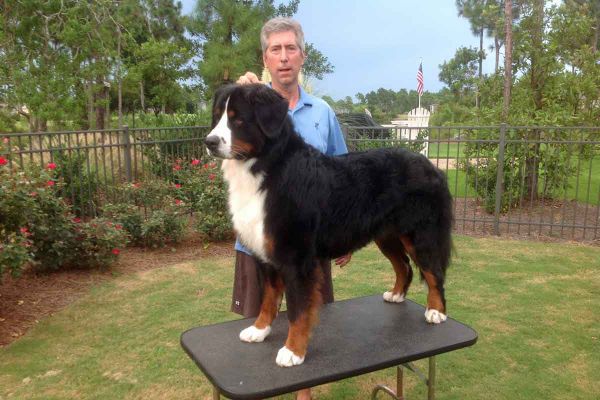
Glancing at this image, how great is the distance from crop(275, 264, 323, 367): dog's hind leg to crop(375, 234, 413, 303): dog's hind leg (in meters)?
0.83

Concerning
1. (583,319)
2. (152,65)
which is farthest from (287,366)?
(152,65)

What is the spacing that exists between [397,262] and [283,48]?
5.33 feet

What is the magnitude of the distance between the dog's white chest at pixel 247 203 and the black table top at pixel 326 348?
23.2 inches

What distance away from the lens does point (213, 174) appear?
9.20 meters

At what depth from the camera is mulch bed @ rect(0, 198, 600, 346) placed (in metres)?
5.71

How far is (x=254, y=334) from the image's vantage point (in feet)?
9.27

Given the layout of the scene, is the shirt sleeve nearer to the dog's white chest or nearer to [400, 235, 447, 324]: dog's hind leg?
[400, 235, 447, 324]: dog's hind leg

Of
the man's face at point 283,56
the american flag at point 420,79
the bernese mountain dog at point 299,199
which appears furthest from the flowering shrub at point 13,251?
the american flag at point 420,79

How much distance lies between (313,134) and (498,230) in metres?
7.40

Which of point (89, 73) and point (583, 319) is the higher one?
point (89, 73)

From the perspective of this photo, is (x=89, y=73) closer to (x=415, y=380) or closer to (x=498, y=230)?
(x=498, y=230)

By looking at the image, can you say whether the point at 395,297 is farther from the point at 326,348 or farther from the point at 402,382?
the point at 326,348

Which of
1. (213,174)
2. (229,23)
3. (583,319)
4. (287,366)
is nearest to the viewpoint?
(287,366)

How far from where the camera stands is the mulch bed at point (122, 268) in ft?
18.7
